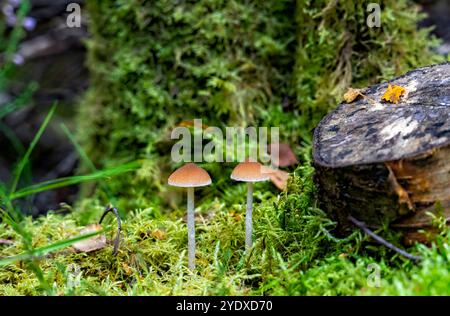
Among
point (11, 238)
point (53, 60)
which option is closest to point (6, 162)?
point (53, 60)

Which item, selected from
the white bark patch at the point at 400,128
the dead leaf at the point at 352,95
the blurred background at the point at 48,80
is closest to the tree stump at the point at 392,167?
the white bark patch at the point at 400,128

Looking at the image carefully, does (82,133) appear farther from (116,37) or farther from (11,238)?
(11,238)

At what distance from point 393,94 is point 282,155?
1.05 metres

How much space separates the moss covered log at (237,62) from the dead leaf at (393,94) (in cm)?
91

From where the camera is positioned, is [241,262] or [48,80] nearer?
[241,262]

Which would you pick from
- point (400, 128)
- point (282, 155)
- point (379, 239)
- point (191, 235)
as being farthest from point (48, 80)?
point (379, 239)

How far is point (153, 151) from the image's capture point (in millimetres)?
3195

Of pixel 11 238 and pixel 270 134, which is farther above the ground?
pixel 270 134

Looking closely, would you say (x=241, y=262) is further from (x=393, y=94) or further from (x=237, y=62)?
(x=237, y=62)

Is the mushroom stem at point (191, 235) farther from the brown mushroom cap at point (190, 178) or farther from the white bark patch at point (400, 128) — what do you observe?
the white bark patch at point (400, 128)

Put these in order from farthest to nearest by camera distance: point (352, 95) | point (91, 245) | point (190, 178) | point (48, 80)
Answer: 1. point (48, 80)
2. point (91, 245)
3. point (352, 95)
4. point (190, 178)

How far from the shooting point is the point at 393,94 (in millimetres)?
1944

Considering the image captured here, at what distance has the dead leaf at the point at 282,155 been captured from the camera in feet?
9.34
